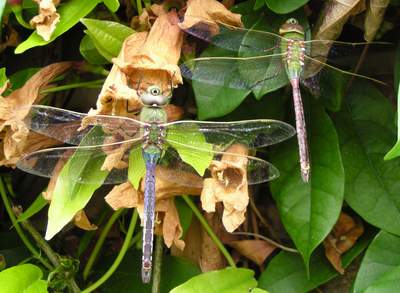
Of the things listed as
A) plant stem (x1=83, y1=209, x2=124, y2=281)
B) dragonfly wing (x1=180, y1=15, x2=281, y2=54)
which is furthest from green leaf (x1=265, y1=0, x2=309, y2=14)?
plant stem (x1=83, y1=209, x2=124, y2=281)

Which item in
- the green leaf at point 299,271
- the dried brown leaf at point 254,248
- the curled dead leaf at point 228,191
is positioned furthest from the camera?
Answer: the dried brown leaf at point 254,248

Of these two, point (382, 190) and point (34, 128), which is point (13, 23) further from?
point (382, 190)

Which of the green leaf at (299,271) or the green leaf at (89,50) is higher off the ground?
the green leaf at (89,50)

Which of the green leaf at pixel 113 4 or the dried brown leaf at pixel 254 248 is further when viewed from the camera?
the dried brown leaf at pixel 254 248

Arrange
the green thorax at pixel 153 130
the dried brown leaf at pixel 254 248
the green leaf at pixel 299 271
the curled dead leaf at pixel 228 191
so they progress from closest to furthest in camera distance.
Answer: the curled dead leaf at pixel 228 191 → the green thorax at pixel 153 130 → the green leaf at pixel 299 271 → the dried brown leaf at pixel 254 248

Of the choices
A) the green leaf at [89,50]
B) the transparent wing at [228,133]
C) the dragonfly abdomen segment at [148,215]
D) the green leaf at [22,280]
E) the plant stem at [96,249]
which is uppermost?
the green leaf at [89,50]

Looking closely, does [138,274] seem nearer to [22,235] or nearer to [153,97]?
[22,235]

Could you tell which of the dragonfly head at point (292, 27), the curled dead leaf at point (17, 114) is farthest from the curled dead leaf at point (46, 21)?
the dragonfly head at point (292, 27)

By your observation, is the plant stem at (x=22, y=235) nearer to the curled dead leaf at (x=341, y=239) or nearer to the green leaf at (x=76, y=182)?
the green leaf at (x=76, y=182)
